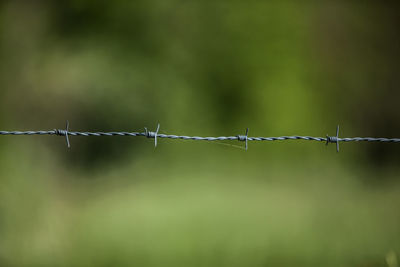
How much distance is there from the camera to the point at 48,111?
2.33 meters

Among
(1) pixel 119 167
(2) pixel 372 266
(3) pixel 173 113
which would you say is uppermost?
(3) pixel 173 113

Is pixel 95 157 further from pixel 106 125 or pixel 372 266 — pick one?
pixel 372 266

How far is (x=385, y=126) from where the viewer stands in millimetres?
2340

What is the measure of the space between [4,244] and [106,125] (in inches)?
37.8

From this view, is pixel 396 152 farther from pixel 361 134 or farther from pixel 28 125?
pixel 28 125

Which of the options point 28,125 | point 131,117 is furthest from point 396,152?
point 28,125

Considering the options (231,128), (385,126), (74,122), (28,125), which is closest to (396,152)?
(385,126)

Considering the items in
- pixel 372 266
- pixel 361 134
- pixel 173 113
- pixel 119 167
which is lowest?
pixel 372 266

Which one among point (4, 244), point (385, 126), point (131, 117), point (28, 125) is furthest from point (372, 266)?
point (28, 125)

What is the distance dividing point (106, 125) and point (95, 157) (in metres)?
0.23

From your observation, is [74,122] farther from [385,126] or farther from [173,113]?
[385,126]

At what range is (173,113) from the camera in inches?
93.1

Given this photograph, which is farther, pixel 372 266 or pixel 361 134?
pixel 361 134

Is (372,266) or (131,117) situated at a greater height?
(131,117)
